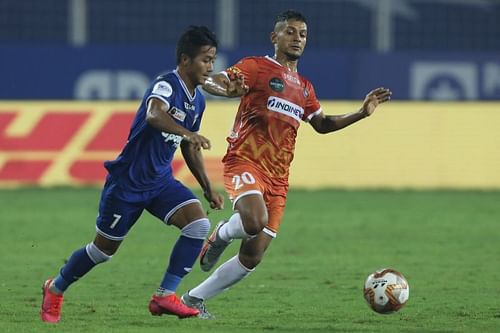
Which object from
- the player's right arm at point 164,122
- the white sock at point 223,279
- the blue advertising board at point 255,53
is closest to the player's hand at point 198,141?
the player's right arm at point 164,122

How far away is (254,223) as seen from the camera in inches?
322

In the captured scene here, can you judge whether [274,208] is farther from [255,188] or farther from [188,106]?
[188,106]

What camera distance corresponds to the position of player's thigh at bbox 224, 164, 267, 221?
27.1 ft

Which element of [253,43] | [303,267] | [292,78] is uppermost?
[292,78]

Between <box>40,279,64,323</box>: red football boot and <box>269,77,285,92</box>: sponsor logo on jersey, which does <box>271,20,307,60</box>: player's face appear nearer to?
<box>269,77,285,92</box>: sponsor logo on jersey

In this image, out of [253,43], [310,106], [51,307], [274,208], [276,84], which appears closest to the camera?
[51,307]

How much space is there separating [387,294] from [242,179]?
131 centimetres

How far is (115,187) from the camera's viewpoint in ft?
26.7

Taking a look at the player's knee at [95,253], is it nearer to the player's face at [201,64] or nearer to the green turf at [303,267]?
the green turf at [303,267]

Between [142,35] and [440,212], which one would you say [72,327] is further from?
[142,35]

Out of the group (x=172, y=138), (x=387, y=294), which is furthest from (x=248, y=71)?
(x=387, y=294)

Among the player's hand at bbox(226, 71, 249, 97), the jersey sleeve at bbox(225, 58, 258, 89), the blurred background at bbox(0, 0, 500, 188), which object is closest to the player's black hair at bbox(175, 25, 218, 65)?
the player's hand at bbox(226, 71, 249, 97)

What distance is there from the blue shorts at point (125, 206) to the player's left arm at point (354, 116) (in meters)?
1.50

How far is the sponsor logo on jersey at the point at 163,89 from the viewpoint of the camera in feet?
25.9
